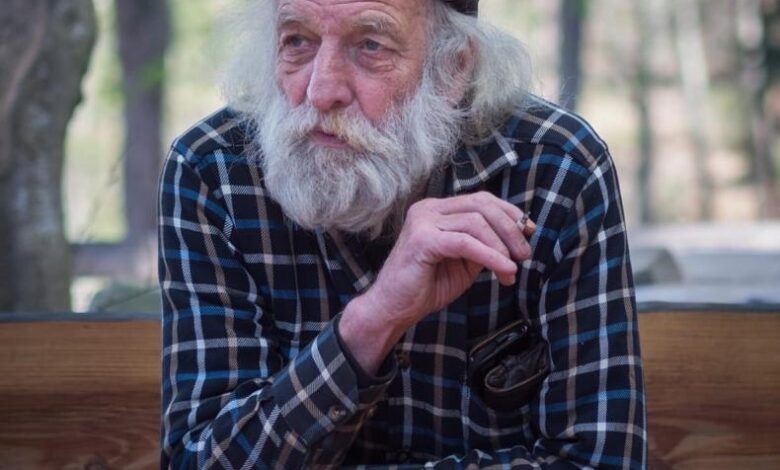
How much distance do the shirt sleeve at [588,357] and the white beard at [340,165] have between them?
1.17ft

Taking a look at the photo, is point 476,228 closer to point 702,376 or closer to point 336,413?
point 336,413

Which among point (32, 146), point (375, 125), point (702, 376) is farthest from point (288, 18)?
point (32, 146)

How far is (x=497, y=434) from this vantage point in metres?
2.56

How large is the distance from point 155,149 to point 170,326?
31.2 ft

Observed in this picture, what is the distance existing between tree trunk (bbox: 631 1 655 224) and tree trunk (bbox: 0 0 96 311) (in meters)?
25.0

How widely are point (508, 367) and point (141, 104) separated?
9956mm

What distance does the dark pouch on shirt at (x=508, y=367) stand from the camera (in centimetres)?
254

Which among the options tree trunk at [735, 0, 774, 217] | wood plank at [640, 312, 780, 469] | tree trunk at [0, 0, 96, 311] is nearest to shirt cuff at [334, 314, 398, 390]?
wood plank at [640, 312, 780, 469]

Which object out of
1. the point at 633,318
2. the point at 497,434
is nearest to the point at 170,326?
the point at 497,434

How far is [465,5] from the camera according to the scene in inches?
107

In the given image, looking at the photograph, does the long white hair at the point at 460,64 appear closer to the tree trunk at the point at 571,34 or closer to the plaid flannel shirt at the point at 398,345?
the plaid flannel shirt at the point at 398,345

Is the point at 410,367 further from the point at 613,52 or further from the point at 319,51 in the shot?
the point at 613,52

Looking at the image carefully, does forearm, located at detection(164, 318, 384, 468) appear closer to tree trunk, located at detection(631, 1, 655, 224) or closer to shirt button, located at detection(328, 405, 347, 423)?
shirt button, located at detection(328, 405, 347, 423)

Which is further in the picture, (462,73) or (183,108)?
(183,108)
